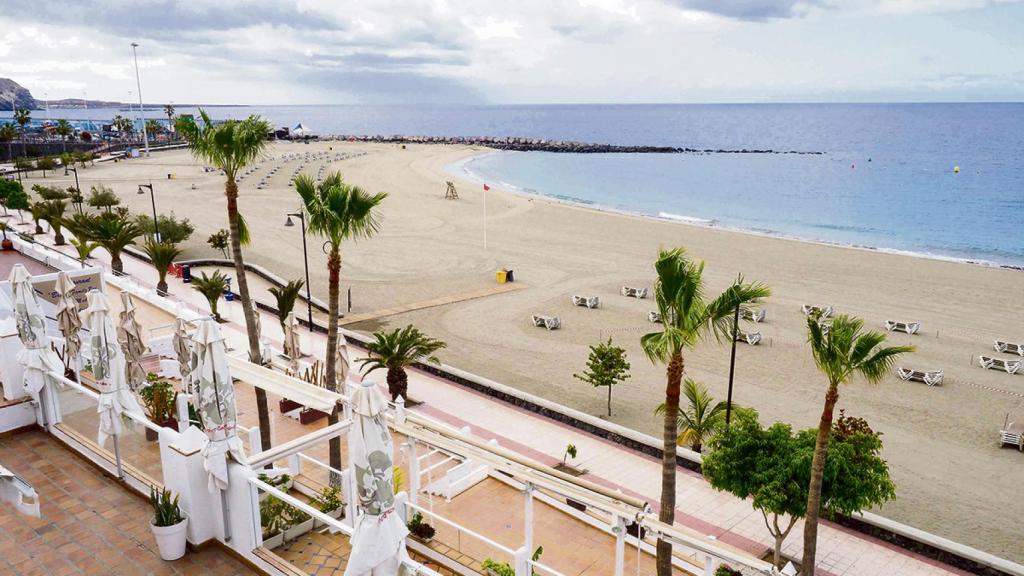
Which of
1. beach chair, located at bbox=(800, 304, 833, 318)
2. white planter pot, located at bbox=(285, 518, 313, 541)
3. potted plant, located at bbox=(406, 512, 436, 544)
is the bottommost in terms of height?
A: beach chair, located at bbox=(800, 304, 833, 318)

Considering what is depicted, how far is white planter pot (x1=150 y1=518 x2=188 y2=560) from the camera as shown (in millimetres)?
7473

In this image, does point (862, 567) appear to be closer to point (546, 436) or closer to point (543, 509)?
point (543, 509)

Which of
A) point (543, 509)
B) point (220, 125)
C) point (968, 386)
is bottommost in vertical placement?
point (968, 386)

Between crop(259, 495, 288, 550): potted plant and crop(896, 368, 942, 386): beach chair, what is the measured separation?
21870mm

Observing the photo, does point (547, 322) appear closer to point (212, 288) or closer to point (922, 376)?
point (212, 288)

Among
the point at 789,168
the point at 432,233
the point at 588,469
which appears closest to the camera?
the point at 588,469

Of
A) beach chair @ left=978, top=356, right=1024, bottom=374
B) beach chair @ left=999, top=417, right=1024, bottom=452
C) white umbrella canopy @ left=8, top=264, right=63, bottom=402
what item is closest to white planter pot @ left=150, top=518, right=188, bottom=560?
white umbrella canopy @ left=8, top=264, right=63, bottom=402

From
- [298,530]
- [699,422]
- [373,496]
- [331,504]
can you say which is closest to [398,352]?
[699,422]

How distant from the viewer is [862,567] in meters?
13.3

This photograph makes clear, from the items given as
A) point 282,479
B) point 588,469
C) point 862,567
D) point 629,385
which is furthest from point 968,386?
point 282,479

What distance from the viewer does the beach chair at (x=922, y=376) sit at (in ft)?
76.9

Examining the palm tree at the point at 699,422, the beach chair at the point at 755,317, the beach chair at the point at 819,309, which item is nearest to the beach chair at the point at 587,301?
the beach chair at the point at 755,317

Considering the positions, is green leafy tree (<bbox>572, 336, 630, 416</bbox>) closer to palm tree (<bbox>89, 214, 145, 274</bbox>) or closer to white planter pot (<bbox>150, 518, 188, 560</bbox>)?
white planter pot (<bbox>150, 518, 188, 560</bbox>)

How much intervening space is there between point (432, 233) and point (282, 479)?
39.0 metres
